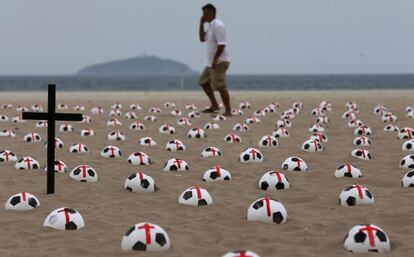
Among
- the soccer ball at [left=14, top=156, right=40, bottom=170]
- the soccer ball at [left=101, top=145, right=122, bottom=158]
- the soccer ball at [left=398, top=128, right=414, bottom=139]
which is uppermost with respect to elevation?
the soccer ball at [left=398, top=128, right=414, bottom=139]

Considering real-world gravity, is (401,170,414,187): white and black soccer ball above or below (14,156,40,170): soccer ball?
below

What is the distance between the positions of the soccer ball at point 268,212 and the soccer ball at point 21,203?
220cm

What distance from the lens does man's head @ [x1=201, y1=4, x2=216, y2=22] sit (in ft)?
49.4

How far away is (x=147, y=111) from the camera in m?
19.1

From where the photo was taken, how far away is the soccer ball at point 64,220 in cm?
535

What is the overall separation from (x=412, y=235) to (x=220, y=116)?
10.5 m

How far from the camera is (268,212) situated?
5594 millimetres

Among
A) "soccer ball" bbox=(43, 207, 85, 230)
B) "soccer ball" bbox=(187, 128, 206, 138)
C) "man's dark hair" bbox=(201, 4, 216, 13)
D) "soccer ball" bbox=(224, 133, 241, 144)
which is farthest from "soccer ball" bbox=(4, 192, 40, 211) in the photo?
"man's dark hair" bbox=(201, 4, 216, 13)

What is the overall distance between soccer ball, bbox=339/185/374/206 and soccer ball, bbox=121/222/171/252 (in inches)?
88.7

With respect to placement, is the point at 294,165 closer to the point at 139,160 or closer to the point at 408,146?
the point at 139,160

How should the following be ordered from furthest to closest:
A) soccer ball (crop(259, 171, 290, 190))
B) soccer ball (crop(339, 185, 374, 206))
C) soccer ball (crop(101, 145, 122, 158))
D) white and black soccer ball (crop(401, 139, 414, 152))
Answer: white and black soccer ball (crop(401, 139, 414, 152)), soccer ball (crop(101, 145, 122, 158)), soccer ball (crop(259, 171, 290, 190)), soccer ball (crop(339, 185, 374, 206))

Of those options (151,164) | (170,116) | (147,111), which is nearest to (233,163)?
(151,164)

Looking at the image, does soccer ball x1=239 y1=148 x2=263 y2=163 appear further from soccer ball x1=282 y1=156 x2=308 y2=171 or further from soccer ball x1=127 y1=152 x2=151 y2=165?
soccer ball x1=127 y1=152 x2=151 y2=165

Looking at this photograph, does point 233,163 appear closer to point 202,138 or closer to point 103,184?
point 103,184
